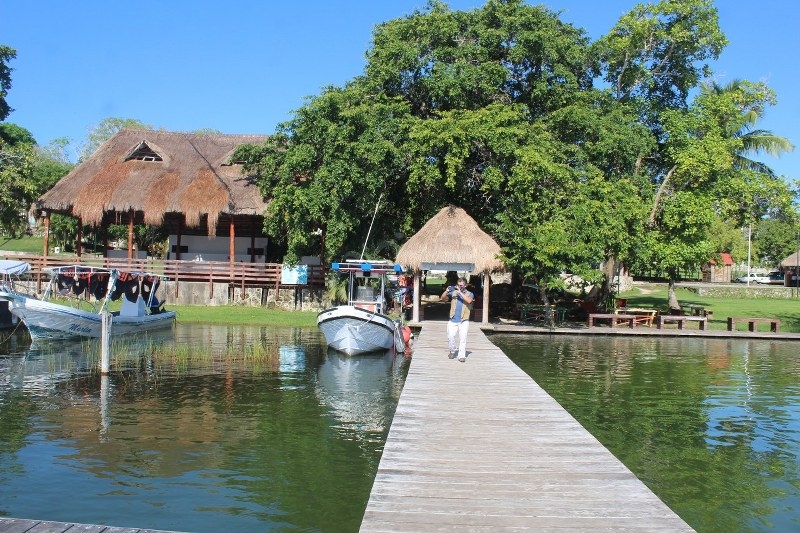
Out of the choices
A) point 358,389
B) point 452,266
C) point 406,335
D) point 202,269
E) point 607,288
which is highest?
point 452,266

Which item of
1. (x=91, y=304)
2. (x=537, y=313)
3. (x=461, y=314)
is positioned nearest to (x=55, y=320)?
(x=91, y=304)

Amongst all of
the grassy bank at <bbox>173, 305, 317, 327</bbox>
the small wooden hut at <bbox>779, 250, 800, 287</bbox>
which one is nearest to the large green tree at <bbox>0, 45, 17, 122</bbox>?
the grassy bank at <bbox>173, 305, 317, 327</bbox>

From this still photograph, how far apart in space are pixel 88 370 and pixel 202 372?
2.68 m

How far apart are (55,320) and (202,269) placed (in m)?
11.6

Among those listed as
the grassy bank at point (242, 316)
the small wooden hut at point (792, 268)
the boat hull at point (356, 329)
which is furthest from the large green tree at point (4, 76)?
the small wooden hut at point (792, 268)

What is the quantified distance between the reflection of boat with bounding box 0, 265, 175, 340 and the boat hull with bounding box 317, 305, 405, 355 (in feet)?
20.1

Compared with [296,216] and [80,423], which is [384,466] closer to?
→ [80,423]

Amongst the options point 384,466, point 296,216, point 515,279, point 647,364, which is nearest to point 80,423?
point 384,466

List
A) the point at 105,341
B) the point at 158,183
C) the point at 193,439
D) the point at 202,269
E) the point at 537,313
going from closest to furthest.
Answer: the point at 193,439 → the point at 105,341 → the point at 537,313 → the point at 202,269 → the point at 158,183

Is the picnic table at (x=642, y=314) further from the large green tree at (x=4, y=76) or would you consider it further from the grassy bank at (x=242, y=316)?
the large green tree at (x=4, y=76)

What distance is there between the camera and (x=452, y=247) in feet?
89.6

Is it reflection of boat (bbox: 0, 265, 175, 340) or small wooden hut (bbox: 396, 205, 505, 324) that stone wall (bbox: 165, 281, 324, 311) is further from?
small wooden hut (bbox: 396, 205, 505, 324)

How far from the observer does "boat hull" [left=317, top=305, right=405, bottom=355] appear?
68.0ft

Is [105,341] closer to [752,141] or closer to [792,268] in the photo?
[752,141]
